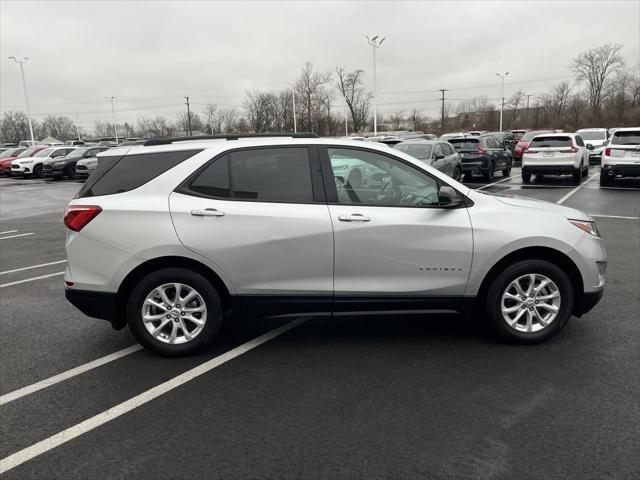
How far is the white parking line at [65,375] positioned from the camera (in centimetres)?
367

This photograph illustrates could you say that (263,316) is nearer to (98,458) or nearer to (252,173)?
(252,173)

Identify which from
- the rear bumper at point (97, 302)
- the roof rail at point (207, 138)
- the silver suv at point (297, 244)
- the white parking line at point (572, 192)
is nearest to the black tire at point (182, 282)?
the silver suv at point (297, 244)

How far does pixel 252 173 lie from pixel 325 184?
0.62 m

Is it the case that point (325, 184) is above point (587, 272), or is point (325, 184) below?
above

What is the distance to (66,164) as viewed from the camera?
90.7ft

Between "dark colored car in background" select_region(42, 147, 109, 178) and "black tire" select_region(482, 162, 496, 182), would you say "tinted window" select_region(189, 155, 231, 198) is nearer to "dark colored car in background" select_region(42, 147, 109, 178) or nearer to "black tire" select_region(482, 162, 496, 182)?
"black tire" select_region(482, 162, 496, 182)

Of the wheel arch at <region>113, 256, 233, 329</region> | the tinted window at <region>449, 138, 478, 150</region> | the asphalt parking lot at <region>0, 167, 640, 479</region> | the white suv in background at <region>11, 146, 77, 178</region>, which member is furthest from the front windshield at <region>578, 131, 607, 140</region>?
the white suv in background at <region>11, 146, 77, 178</region>

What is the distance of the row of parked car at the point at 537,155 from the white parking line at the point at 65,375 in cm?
1145

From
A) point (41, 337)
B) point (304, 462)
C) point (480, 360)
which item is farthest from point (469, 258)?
point (41, 337)

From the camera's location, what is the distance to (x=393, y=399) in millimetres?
3504

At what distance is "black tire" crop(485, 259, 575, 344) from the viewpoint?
4.25 meters

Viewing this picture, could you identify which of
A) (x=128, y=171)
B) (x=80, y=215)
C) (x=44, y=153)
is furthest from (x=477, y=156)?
(x=44, y=153)

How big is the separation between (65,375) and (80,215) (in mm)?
1269

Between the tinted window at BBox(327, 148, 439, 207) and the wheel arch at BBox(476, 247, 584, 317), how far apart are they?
780mm
